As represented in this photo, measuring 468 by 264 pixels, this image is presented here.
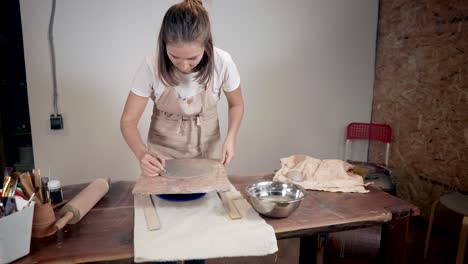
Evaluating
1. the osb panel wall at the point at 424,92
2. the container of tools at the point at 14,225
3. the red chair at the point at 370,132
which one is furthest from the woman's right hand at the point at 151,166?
the red chair at the point at 370,132

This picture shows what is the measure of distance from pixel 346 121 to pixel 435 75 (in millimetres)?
867

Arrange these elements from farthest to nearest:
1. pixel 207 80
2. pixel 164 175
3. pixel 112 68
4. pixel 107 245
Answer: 1. pixel 112 68
2. pixel 207 80
3. pixel 164 175
4. pixel 107 245

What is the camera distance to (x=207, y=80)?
144 centimetres

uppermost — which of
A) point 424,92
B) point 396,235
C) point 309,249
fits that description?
point 424,92

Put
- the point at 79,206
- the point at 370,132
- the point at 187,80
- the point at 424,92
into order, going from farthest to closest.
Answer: the point at 370,132, the point at 424,92, the point at 187,80, the point at 79,206

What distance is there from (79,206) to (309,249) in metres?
1.06

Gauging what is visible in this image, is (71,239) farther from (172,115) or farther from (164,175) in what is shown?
(172,115)

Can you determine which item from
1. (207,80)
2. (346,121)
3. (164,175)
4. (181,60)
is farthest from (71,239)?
(346,121)

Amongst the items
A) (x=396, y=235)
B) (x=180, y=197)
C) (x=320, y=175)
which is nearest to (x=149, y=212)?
(x=180, y=197)

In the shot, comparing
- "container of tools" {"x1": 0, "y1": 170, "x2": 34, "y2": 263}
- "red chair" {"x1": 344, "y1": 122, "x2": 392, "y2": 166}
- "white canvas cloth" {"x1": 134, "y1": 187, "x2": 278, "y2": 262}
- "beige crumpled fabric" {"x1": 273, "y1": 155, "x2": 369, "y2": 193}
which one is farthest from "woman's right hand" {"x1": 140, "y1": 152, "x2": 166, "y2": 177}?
"red chair" {"x1": 344, "y1": 122, "x2": 392, "y2": 166}

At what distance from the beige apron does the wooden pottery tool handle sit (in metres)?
0.65

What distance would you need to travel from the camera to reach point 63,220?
1.01m

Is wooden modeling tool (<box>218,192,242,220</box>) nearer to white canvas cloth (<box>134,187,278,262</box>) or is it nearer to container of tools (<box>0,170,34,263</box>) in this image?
white canvas cloth (<box>134,187,278,262</box>)

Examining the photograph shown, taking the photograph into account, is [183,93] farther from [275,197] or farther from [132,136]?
[275,197]
